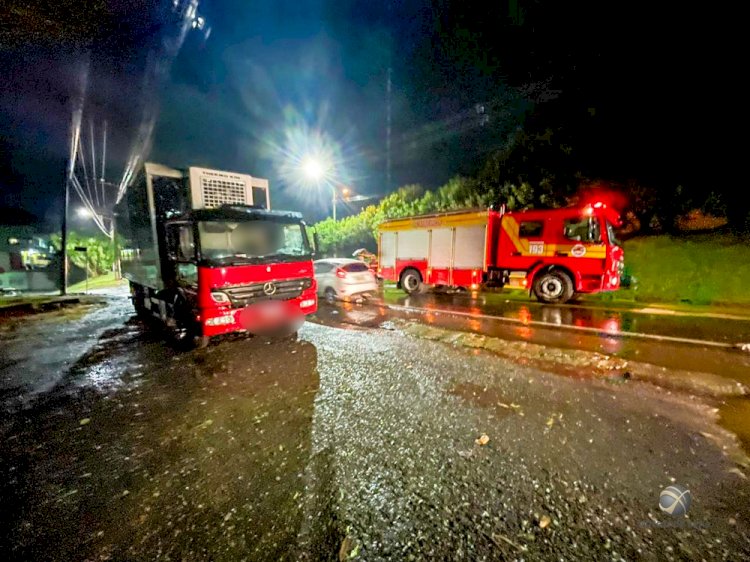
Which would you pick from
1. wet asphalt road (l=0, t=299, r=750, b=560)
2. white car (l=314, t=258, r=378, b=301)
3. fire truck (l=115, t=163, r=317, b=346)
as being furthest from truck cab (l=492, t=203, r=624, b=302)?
fire truck (l=115, t=163, r=317, b=346)

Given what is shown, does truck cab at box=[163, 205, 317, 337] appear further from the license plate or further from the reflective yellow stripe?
the reflective yellow stripe

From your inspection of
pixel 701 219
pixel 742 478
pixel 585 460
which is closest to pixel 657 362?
pixel 742 478

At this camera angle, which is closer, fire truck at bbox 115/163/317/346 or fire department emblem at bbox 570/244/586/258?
fire truck at bbox 115/163/317/346

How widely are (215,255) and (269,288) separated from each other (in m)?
1.02

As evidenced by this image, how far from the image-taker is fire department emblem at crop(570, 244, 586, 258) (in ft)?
28.6

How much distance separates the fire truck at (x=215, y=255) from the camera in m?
5.11

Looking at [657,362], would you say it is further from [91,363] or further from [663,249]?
[663,249]

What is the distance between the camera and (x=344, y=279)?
9625 mm

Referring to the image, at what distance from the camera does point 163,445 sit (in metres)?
2.90

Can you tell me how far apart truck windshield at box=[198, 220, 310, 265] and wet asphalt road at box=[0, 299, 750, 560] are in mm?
1957

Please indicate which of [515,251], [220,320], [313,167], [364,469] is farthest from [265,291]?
[313,167]

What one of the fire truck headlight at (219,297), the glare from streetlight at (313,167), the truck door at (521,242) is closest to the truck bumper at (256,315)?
the fire truck headlight at (219,297)

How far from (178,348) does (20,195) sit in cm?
3481

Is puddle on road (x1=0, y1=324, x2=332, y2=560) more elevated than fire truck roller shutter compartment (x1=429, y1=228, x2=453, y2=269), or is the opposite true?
fire truck roller shutter compartment (x1=429, y1=228, x2=453, y2=269)
